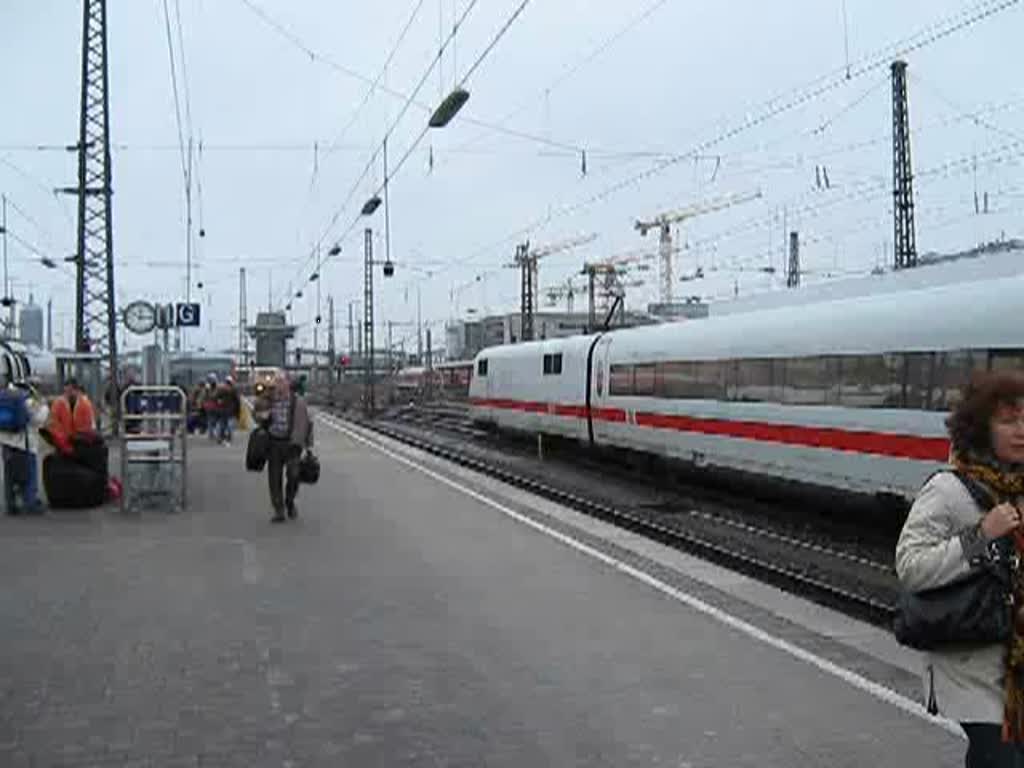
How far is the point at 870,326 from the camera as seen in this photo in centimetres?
1495

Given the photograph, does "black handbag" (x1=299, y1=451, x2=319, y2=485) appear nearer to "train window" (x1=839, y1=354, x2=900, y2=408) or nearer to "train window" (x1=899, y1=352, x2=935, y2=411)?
"train window" (x1=839, y1=354, x2=900, y2=408)

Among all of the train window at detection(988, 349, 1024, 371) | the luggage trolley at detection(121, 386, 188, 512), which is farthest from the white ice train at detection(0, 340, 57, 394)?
the train window at detection(988, 349, 1024, 371)

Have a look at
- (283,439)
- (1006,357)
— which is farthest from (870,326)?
(283,439)

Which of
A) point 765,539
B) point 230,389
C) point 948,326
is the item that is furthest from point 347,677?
point 230,389

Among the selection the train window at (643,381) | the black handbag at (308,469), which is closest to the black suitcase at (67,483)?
the black handbag at (308,469)

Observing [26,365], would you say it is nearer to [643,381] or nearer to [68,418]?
[643,381]

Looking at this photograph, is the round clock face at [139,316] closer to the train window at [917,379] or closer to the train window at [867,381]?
the train window at [867,381]

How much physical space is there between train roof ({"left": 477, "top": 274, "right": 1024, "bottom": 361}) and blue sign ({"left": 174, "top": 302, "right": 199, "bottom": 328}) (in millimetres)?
10814

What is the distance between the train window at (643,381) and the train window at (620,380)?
1.03 ft

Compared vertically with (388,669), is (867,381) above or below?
Answer: above

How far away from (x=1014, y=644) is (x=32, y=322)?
2936 inches

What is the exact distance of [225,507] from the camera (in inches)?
622

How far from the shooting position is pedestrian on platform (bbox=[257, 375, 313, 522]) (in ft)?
47.3

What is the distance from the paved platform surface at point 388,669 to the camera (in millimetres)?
5770
